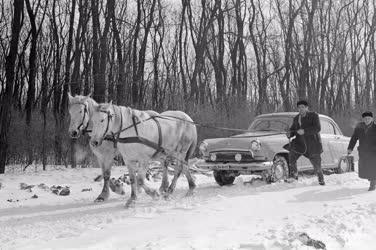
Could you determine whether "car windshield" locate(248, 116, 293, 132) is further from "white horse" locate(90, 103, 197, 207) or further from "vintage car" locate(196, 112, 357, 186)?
"white horse" locate(90, 103, 197, 207)

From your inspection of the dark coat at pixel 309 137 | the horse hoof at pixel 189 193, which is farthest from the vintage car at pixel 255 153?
the horse hoof at pixel 189 193

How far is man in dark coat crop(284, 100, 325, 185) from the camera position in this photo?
37.9 ft

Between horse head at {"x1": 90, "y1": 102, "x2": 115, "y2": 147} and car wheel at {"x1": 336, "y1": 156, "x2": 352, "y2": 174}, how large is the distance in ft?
26.8

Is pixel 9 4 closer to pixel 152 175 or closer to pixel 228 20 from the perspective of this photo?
pixel 228 20

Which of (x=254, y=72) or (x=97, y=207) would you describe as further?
A: (x=254, y=72)

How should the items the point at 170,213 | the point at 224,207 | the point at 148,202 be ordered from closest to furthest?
the point at 170,213
the point at 224,207
the point at 148,202

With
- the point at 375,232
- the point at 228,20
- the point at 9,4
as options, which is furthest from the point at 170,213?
the point at 228,20

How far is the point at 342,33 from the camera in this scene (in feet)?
137

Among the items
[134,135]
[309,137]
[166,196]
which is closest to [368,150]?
[309,137]

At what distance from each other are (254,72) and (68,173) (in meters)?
41.3

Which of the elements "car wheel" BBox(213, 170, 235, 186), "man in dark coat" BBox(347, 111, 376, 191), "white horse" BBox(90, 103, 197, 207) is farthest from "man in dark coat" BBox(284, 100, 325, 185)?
"white horse" BBox(90, 103, 197, 207)

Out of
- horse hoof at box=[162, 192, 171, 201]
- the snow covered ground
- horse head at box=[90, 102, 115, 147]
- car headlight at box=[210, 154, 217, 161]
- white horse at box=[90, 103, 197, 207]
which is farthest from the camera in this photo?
car headlight at box=[210, 154, 217, 161]

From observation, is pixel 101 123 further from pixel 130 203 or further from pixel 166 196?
pixel 166 196

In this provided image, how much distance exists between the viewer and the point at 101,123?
884 cm
